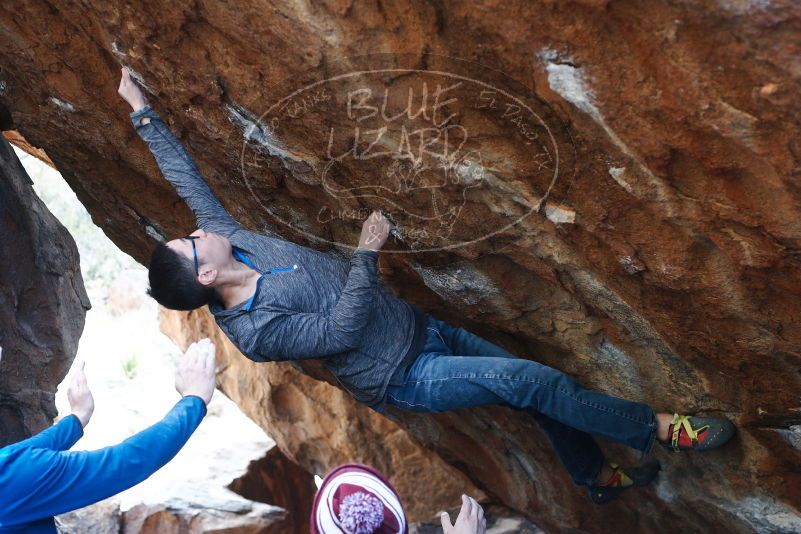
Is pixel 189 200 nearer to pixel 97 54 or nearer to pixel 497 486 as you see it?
pixel 97 54

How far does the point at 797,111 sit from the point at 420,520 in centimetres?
486

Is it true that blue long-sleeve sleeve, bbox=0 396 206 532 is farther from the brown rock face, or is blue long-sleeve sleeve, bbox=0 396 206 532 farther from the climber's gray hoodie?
the brown rock face

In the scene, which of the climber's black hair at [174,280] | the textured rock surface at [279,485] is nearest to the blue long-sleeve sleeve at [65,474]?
the climber's black hair at [174,280]

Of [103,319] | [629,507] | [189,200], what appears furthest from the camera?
[103,319]

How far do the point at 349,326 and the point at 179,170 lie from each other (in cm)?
91

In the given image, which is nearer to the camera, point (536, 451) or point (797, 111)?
point (797, 111)

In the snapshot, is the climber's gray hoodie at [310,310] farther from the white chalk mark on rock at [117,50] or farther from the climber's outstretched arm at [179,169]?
the white chalk mark on rock at [117,50]

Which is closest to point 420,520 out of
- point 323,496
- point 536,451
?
point 536,451

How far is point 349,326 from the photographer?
3.01 metres

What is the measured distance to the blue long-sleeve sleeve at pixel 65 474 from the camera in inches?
96.0

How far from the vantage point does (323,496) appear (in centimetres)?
230

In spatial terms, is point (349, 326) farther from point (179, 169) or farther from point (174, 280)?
point (179, 169)
